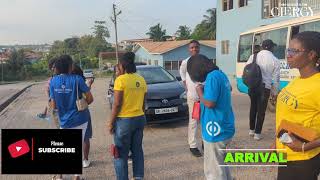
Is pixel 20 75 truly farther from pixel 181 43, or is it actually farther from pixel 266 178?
pixel 266 178

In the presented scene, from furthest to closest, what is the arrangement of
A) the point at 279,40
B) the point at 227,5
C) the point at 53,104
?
1. the point at 227,5
2. the point at 279,40
3. the point at 53,104

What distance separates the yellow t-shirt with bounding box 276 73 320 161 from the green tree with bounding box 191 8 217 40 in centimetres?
5635

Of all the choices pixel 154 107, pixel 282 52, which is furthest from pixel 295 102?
→ pixel 282 52

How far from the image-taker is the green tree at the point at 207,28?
59.4m

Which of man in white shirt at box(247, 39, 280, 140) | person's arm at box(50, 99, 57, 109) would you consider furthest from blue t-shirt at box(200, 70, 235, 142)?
man in white shirt at box(247, 39, 280, 140)

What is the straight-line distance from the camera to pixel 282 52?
10492 mm

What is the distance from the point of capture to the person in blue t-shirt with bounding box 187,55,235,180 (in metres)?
3.75

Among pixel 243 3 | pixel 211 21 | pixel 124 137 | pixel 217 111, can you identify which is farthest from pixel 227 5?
pixel 211 21

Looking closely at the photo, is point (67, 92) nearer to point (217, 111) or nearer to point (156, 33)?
point (217, 111)

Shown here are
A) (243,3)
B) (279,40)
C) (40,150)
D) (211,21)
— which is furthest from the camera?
(211,21)

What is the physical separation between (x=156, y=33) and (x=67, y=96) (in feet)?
221

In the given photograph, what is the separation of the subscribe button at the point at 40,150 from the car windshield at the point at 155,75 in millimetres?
5303

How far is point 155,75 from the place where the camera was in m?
9.92

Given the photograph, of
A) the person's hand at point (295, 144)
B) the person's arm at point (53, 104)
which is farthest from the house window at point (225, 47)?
the person's hand at point (295, 144)
